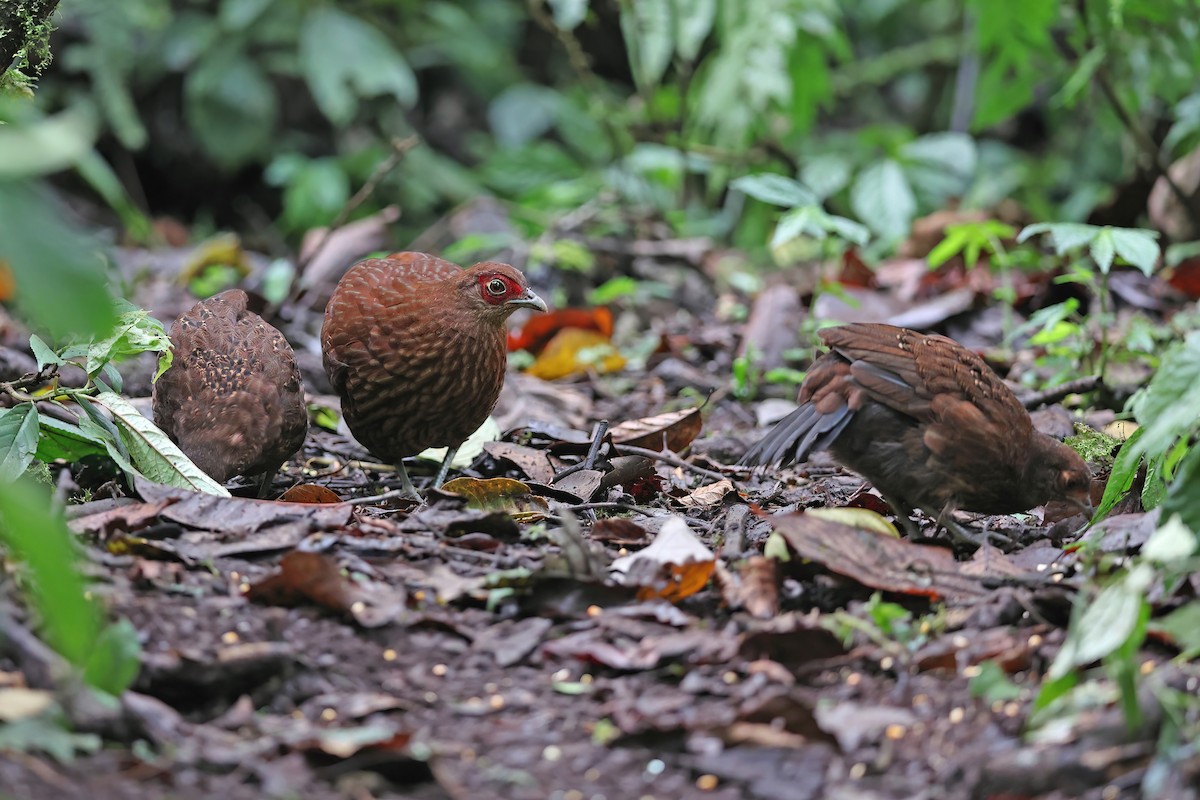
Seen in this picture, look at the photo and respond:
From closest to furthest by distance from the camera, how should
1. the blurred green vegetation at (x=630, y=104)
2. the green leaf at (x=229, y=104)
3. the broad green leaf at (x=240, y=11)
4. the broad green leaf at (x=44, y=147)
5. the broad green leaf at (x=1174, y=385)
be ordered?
the broad green leaf at (x=44, y=147) < the broad green leaf at (x=1174, y=385) < the blurred green vegetation at (x=630, y=104) < the broad green leaf at (x=240, y=11) < the green leaf at (x=229, y=104)

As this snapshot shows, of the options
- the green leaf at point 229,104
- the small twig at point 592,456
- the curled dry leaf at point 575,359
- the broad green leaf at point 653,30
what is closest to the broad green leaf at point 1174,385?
the small twig at point 592,456

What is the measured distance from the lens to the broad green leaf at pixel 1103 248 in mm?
4371

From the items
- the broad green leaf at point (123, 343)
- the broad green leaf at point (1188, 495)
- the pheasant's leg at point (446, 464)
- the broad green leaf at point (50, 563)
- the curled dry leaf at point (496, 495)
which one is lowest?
the pheasant's leg at point (446, 464)

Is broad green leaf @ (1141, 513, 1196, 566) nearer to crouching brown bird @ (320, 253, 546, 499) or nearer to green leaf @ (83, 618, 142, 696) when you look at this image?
green leaf @ (83, 618, 142, 696)

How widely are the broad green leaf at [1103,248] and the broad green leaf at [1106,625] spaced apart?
2.24 metres

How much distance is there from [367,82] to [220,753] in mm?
6953

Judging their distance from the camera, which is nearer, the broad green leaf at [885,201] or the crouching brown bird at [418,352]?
the crouching brown bird at [418,352]

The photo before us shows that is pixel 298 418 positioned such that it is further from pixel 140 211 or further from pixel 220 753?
pixel 140 211

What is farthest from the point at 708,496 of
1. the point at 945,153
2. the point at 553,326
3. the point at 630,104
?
the point at 630,104

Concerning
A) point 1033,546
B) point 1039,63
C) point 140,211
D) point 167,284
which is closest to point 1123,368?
point 1033,546

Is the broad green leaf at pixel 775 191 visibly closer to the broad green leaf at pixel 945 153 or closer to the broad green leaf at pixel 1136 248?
the broad green leaf at pixel 1136 248

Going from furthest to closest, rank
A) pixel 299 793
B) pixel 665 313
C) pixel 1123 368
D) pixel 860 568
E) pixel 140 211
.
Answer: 1. pixel 140 211
2. pixel 665 313
3. pixel 1123 368
4. pixel 860 568
5. pixel 299 793

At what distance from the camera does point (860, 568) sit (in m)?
3.02

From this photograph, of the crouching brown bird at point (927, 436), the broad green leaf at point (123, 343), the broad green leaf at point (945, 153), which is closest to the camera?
the broad green leaf at point (123, 343)
